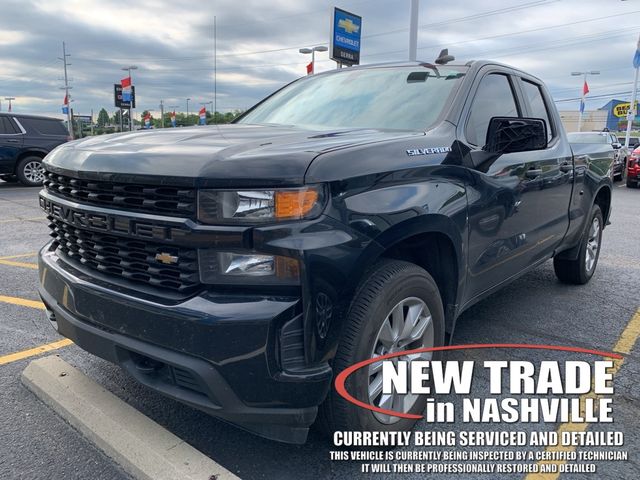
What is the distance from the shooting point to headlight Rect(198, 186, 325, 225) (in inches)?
75.2

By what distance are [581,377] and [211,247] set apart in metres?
2.49

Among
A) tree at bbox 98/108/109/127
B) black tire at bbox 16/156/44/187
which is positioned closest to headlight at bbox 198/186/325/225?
black tire at bbox 16/156/44/187

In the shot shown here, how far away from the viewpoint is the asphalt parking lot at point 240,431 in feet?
7.58

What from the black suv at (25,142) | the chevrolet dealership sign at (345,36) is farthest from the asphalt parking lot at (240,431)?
the chevrolet dealership sign at (345,36)

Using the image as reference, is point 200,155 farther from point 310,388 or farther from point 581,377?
point 581,377

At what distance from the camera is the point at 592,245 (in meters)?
5.23

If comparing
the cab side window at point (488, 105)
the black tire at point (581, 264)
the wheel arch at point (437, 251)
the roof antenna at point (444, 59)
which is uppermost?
the roof antenna at point (444, 59)

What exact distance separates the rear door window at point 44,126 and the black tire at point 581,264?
12.9 m

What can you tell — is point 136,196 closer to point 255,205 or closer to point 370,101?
point 255,205

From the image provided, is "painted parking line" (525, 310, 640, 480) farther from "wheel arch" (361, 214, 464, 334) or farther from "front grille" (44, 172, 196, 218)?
"front grille" (44, 172, 196, 218)

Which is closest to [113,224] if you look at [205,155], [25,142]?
[205,155]

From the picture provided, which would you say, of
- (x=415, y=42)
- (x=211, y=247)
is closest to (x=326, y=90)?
(x=211, y=247)

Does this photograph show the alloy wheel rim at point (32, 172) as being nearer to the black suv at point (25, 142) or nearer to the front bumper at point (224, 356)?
the black suv at point (25, 142)

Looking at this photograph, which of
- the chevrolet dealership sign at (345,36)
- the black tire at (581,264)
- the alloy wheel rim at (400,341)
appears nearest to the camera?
the alloy wheel rim at (400,341)
